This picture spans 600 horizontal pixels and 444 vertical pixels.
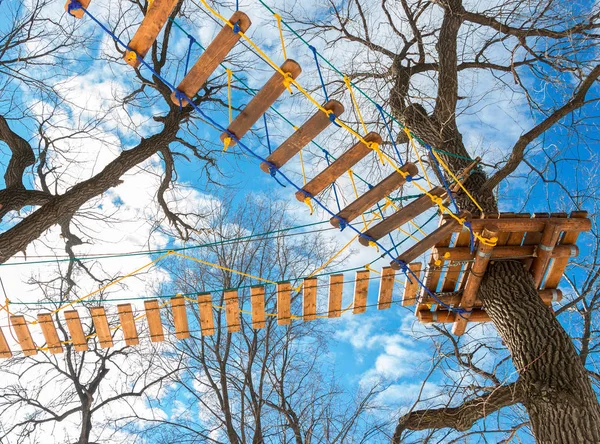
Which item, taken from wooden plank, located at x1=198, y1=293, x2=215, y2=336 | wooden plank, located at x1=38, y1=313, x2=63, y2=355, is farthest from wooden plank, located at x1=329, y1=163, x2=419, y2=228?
wooden plank, located at x1=38, y1=313, x2=63, y2=355

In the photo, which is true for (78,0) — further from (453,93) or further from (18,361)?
(18,361)

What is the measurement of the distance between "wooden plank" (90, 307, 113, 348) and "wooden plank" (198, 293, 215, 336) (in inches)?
34.0

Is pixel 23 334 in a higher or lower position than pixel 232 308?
lower

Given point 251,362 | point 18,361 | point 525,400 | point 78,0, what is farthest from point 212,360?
point 78,0

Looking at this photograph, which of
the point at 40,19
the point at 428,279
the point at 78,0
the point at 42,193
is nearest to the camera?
the point at 78,0

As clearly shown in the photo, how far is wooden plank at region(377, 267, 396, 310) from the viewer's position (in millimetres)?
4895

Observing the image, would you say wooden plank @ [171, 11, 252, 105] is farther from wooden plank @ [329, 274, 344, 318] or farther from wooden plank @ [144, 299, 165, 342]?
wooden plank @ [329, 274, 344, 318]

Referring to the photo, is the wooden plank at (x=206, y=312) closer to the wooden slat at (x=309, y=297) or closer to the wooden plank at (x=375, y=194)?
the wooden slat at (x=309, y=297)

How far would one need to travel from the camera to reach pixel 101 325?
179 inches

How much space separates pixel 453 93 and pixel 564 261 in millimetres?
2466

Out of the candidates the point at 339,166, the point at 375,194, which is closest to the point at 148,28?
the point at 339,166

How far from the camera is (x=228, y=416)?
798 cm

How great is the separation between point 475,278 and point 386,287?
0.90 meters

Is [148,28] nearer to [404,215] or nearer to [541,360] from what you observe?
[404,215]
